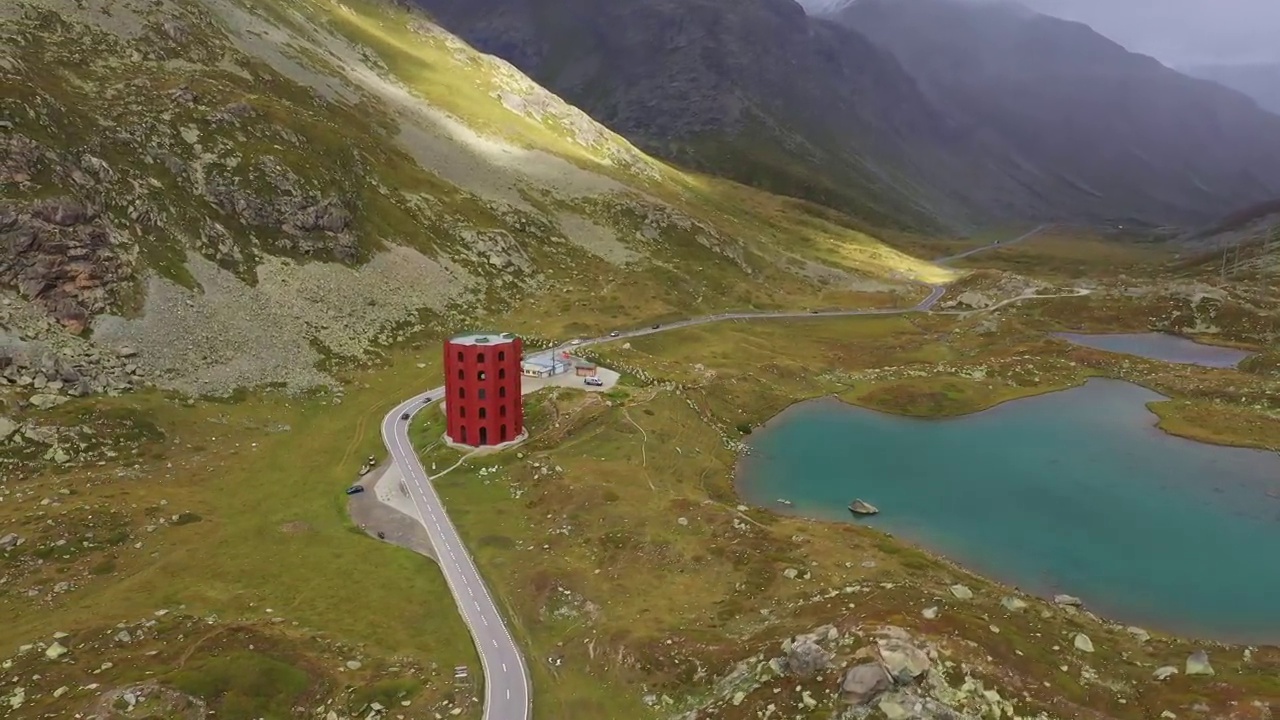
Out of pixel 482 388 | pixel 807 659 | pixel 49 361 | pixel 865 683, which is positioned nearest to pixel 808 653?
pixel 807 659

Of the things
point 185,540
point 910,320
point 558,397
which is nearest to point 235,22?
point 558,397

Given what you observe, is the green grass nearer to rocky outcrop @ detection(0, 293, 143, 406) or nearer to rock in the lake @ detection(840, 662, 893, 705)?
rock in the lake @ detection(840, 662, 893, 705)

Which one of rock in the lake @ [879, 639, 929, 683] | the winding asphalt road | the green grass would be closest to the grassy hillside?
the green grass

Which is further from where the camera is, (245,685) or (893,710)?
(245,685)

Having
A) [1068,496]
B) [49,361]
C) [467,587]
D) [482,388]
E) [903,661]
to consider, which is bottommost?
[49,361]

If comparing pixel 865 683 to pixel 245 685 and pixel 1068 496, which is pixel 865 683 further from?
pixel 1068 496

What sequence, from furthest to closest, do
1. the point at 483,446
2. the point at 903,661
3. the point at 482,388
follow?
1. the point at 483,446
2. the point at 482,388
3. the point at 903,661
